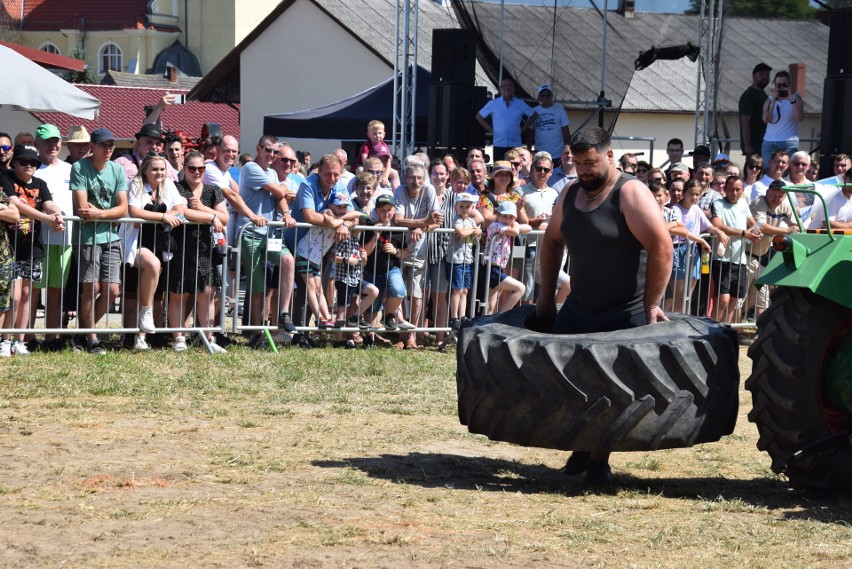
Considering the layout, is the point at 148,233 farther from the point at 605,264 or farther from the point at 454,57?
the point at 454,57

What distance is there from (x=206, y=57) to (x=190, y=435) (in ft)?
209

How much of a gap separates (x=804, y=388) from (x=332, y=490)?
2343mm

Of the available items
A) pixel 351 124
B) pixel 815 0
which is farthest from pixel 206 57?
pixel 815 0

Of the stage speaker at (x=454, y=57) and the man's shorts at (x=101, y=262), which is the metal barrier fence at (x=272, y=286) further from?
the stage speaker at (x=454, y=57)

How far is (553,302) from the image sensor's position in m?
7.47

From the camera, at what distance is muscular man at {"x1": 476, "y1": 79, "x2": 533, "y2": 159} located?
18.9 metres

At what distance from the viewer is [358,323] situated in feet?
39.7

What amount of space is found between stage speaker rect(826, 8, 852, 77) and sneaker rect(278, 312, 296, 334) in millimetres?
8825

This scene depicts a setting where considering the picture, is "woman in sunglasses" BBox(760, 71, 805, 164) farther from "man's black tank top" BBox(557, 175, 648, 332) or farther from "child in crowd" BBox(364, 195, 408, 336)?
"man's black tank top" BBox(557, 175, 648, 332)

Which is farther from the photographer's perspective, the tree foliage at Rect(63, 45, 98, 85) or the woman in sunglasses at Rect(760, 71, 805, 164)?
the tree foliage at Rect(63, 45, 98, 85)

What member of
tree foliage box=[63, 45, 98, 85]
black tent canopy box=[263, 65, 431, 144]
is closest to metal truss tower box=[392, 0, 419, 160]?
black tent canopy box=[263, 65, 431, 144]

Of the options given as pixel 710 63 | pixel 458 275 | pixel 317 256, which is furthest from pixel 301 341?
pixel 710 63

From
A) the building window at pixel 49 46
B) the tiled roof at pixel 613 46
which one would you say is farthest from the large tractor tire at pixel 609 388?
the building window at pixel 49 46

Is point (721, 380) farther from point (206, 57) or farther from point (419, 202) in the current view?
point (206, 57)
